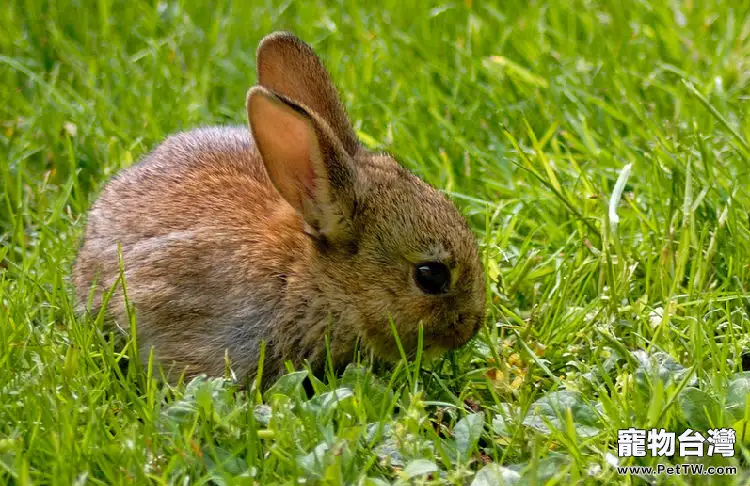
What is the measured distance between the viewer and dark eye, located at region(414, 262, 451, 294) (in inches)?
155

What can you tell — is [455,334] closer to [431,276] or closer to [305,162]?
[431,276]

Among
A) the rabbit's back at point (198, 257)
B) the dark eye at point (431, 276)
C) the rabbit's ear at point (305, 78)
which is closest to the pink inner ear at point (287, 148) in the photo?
the rabbit's back at point (198, 257)

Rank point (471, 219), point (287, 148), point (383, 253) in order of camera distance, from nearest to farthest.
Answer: point (287, 148)
point (383, 253)
point (471, 219)

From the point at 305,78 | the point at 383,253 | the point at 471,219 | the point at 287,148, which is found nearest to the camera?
the point at 287,148

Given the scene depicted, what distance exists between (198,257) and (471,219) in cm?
143

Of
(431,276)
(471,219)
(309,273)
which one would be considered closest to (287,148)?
(309,273)

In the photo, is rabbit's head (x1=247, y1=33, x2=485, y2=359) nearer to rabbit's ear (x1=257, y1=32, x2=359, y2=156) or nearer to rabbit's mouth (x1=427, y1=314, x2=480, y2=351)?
rabbit's mouth (x1=427, y1=314, x2=480, y2=351)

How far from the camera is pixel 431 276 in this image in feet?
12.9

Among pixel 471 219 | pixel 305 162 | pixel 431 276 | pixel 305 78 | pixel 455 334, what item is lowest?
pixel 455 334

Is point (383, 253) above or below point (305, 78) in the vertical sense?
below

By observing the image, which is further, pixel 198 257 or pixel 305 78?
pixel 305 78

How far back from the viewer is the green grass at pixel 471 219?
3.30m

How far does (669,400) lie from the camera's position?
337 cm

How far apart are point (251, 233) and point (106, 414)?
89 cm
